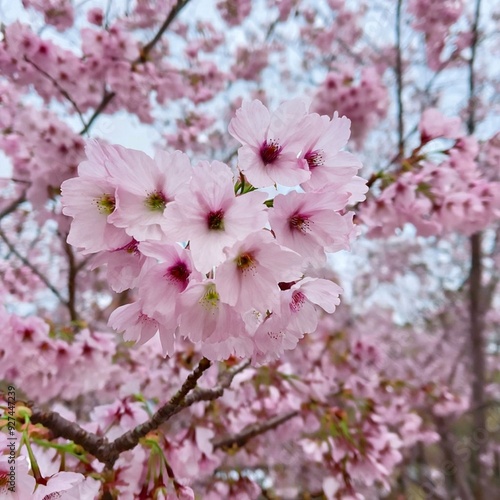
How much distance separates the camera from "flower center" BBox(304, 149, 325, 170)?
35.7 inches

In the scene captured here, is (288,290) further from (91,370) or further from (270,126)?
(91,370)

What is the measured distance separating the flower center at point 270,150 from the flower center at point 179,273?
0.28 metres

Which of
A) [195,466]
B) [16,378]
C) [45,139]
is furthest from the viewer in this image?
[45,139]

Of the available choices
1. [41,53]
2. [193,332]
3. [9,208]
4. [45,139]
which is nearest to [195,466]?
[193,332]

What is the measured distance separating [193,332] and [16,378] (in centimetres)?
184

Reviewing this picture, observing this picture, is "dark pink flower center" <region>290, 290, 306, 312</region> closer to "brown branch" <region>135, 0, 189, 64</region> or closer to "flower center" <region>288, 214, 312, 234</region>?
"flower center" <region>288, 214, 312, 234</region>

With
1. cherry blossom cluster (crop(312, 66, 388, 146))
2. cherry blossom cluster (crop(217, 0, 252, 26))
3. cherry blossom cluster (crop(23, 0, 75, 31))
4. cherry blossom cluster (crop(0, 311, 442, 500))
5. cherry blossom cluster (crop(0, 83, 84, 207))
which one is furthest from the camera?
cherry blossom cluster (crop(217, 0, 252, 26))

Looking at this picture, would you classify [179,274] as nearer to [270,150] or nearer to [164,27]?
[270,150]

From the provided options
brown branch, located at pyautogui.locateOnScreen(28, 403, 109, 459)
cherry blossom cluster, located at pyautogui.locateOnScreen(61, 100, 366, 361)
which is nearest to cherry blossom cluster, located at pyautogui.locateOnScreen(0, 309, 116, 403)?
brown branch, located at pyautogui.locateOnScreen(28, 403, 109, 459)

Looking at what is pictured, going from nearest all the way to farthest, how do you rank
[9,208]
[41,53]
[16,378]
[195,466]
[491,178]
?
1. [195,466]
2. [16,378]
3. [41,53]
4. [9,208]
5. [491,178]

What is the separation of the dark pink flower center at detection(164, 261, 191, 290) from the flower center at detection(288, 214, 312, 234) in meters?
0.24

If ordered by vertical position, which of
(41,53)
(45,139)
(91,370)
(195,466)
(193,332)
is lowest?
(195,466)

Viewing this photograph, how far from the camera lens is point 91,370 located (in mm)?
2234

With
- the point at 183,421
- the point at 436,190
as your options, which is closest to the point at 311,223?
the point at 436,190
